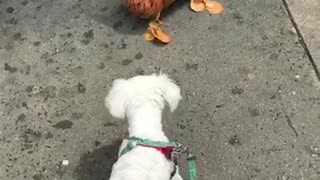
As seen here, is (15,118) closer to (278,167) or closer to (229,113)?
(229,113)

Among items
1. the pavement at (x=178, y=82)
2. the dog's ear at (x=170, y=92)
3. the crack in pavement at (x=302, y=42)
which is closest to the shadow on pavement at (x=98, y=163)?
the pavement at (x=178, y=82)

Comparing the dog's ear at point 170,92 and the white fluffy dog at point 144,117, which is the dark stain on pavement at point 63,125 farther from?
the dog's ear at point 170,92

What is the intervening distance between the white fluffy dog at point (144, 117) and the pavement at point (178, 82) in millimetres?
156

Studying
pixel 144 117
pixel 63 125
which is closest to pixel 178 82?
pixel 63 125

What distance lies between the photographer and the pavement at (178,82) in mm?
3281

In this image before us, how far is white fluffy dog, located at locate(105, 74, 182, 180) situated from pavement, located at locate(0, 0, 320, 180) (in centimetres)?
16

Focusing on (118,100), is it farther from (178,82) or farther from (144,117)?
(178,82)

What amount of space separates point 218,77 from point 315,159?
855 millimetres

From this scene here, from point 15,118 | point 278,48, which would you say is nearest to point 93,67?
point 15,118

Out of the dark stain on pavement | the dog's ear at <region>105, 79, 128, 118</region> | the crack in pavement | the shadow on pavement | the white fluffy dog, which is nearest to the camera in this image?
the white fluffy dog

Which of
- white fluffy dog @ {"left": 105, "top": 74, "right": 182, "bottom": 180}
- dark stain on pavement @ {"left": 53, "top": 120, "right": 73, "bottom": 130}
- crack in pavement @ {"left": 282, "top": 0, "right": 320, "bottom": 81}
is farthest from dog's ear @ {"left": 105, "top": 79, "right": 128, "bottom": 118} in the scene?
crack in pavement @ {"left": 282, "top": 0, "right": 320, "bottom": 81}

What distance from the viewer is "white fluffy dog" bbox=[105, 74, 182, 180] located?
250cm

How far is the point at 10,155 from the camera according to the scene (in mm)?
3369

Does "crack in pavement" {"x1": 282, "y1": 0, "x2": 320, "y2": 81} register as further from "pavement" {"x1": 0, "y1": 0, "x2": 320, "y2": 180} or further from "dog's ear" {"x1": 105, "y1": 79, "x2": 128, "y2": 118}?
"dog's ear" {"x1": 105, "y1": 79, "x2": 128, "y2": 118}
